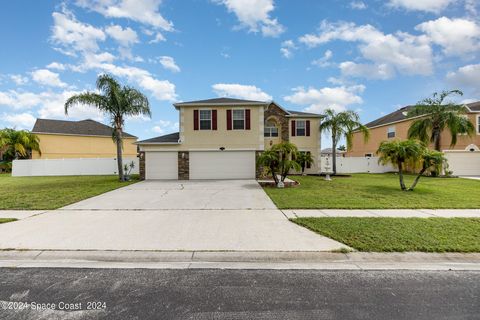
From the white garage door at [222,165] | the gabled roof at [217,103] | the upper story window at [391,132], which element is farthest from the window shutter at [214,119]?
the upper story window at [391,132]

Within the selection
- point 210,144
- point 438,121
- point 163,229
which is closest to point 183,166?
point 210,144

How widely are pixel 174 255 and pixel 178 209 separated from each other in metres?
3.46

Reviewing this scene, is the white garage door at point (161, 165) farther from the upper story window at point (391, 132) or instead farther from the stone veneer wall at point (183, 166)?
the upper story window at point (391, 132)

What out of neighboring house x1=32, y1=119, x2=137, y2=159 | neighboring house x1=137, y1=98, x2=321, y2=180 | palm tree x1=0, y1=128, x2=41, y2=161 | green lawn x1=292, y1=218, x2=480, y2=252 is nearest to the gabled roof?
neighboring house x1=137, y1=98, x2=321, y2=180

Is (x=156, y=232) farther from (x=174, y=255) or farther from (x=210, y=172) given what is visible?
(x=210, y=172)

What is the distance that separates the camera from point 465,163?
19.6m

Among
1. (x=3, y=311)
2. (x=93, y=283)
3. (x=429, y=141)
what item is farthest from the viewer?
(x=429, y=141)

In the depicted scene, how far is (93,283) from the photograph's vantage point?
3395 mm

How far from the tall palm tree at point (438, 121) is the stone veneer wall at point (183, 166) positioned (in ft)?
65.4

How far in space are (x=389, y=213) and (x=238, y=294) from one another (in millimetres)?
5794

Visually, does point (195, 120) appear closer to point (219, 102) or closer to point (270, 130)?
point (219, 102)

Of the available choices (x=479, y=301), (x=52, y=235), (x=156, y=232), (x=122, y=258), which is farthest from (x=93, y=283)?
(x=479, y=301)

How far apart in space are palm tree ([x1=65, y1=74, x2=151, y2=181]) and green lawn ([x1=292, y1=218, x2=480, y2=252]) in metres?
14.6

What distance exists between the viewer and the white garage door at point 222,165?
16.9 m
